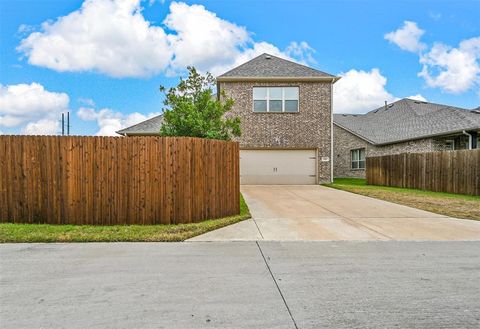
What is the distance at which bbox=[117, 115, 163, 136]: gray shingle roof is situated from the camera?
19656mm

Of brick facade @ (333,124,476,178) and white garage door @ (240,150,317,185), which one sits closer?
brick facade @ (333,124,476,178)

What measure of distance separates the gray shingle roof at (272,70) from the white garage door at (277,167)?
436 cm

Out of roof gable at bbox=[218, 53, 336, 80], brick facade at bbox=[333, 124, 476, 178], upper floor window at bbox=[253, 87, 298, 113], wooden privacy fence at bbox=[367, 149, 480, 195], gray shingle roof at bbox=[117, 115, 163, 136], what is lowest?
wooden privacy fence at bbox=[367, 149, 480, 195]

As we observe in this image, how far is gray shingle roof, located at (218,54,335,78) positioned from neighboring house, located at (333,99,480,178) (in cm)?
661

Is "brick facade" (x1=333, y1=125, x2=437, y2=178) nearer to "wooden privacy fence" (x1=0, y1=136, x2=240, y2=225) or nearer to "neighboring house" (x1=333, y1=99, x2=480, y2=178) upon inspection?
"neighboring house" (x1=333, y1=99, x2=480, y2=178)

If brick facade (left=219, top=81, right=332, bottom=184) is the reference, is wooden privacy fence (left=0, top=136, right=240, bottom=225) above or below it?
below

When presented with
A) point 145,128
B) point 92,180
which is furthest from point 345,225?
point 145,128

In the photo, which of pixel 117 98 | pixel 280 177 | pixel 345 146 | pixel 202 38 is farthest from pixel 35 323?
pixel 345 146

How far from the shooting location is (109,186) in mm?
7105

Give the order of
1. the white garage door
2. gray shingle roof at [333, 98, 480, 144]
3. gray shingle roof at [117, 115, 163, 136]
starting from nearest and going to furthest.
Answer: gray shingle roof at [333, 98, 480, 144] → the white garage door → gray shingle roof at [117, 115, 163, 136]

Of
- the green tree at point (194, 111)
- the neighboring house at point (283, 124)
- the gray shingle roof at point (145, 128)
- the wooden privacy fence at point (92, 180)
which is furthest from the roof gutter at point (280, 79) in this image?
the wooden privacy fence at point (92, 180)

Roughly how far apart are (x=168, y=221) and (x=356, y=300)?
4.71m

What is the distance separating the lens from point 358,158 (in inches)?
993

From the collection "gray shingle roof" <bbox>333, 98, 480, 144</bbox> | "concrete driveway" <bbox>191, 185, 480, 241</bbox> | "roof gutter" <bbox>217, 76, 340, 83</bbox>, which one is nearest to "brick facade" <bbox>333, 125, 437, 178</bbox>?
"gray shingle roof" <bbox>333, 98, 480, 144</bbox>
